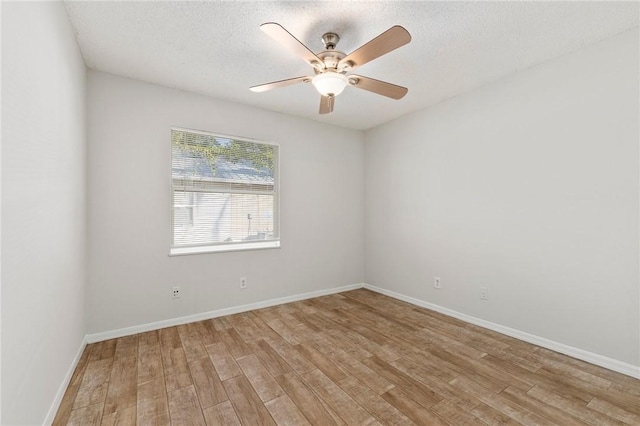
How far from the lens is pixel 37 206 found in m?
1.45

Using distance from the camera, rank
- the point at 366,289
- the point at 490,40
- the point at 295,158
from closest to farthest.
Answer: the point at 490,40 → the point at 295,158 → the point at 366,289

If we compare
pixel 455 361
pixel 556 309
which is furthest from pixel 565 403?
pixel 556 309

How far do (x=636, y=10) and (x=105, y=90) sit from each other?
13.8ft

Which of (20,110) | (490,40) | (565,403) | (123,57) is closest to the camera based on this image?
(20,110)

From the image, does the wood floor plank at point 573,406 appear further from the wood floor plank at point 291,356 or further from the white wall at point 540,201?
the wood floor plank at point 291,356

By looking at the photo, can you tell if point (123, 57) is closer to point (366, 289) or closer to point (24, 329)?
point (24, 329)

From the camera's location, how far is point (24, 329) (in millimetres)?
1285

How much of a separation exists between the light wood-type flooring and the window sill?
78 cm

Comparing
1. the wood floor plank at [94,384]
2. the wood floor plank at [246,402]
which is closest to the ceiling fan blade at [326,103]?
the wood floor plank at [246,402]

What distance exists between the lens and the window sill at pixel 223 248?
10.2ft

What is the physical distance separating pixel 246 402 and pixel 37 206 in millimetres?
1599

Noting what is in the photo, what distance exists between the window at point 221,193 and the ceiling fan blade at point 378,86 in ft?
5.69

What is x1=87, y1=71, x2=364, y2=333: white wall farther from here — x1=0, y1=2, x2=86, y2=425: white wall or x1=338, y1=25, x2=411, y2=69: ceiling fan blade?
x1=338, y1=25, x2=411, y2=69: ceiling fan blade

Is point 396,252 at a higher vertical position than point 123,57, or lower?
lower
